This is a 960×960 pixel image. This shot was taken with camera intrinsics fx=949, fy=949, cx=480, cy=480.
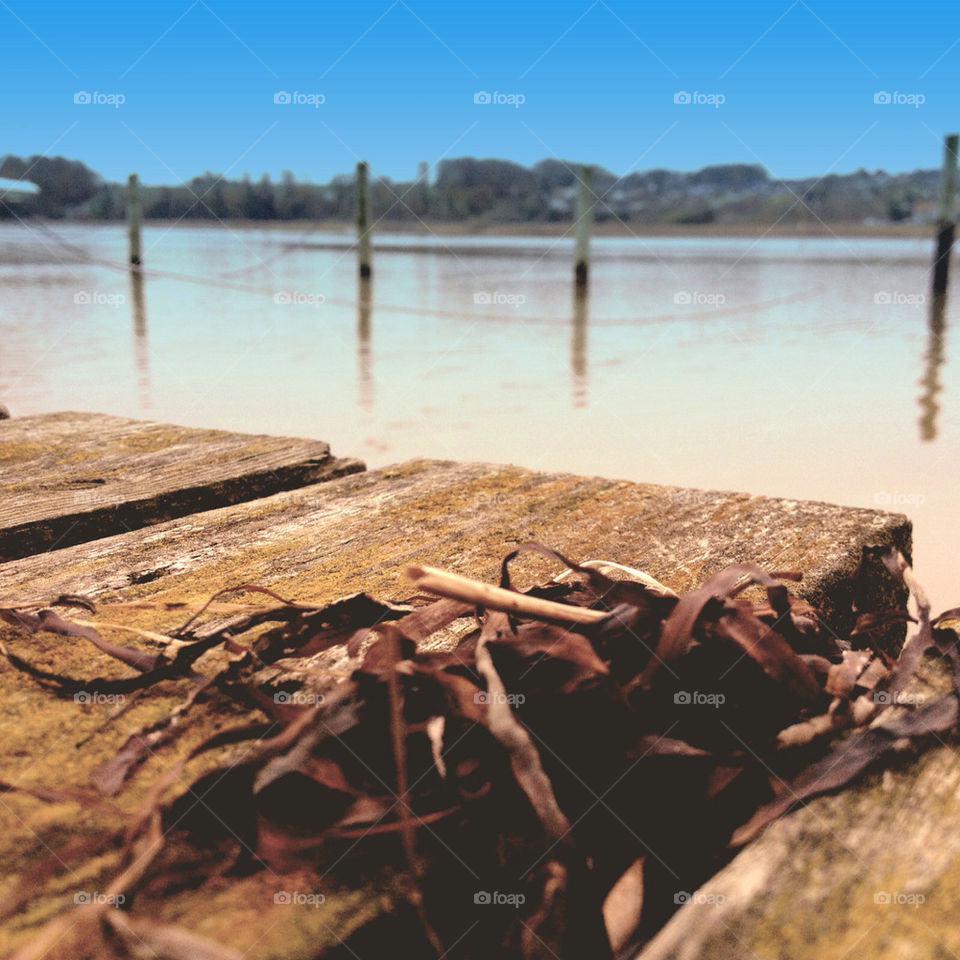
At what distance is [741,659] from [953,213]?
847 inches

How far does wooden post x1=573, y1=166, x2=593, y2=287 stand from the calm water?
86 centimetres

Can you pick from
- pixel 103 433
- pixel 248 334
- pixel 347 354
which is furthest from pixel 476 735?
pixel 248 334

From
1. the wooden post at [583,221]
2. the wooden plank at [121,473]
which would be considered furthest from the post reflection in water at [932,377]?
the wooden post at [583,221]

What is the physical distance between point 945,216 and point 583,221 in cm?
772

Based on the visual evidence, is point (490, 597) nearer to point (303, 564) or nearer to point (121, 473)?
point (303, 564)

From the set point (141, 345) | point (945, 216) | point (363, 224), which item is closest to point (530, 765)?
point (141, 345)

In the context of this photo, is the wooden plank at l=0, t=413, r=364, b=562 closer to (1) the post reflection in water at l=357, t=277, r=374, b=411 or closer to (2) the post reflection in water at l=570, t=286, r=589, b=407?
(1) the post reflection in water at l=357, t=277, r=374, b=411

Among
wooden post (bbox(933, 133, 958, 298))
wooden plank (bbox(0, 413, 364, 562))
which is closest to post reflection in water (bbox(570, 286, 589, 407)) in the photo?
wooden plank (bbox(0, 413, 364, 562))

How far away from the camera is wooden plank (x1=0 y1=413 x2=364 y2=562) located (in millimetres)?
2113

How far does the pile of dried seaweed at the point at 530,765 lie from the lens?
0.88 metres

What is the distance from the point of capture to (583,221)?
→ 18438 mm

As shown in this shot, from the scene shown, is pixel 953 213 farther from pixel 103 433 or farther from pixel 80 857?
pixel 80 857

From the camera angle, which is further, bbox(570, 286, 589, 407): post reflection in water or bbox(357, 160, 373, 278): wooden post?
bbox(357, 160, 373, 278): wooden post

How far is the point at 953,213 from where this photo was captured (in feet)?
64.1
